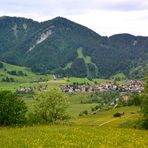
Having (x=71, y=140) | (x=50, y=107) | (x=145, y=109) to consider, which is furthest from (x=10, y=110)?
(x=50, y=107)

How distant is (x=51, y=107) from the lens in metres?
100

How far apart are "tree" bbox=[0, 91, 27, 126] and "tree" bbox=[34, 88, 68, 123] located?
81.4 feet

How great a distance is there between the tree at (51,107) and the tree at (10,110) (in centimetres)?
2481

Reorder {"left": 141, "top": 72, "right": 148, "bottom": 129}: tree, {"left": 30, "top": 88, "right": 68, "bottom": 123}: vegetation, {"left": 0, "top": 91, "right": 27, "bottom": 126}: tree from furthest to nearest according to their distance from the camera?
1. {"left": 30, "top": 88, "right": 68, "bottom": 123}: vegetation
2. {"left": 0, "top": 91, "right": 27, "bottom": 126}: tree
3. {"left": 141, "top": 72, "right": 148, "bottom": 129}: tree

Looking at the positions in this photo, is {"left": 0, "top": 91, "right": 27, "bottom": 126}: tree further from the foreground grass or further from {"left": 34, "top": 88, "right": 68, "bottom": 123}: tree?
{"left": 34, "top": 88, "right": 68, "bottom": 123}: tree

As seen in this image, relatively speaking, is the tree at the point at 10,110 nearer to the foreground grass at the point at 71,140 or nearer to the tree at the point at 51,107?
the foreground grass at the point at 71,140

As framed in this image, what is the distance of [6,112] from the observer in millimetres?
67375

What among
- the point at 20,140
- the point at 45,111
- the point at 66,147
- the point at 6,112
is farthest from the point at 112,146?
the point at 45,111

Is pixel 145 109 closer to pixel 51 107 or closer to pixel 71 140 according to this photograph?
pixel 71 140

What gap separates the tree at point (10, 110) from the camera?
67.3 m

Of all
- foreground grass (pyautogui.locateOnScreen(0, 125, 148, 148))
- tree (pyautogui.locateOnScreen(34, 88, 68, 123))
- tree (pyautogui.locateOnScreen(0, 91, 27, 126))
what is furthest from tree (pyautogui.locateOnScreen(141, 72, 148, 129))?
tree (pyautogui.locateOnScreen(34, 88, 68, 123))

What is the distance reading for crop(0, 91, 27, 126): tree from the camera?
2650 inches

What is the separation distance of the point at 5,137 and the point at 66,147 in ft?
32.9

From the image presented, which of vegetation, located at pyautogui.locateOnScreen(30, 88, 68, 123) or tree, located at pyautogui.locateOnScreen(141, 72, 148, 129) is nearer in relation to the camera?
tree, located at pyautogui.locateOnScreen(141, 72, 148, 129)
